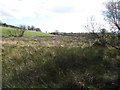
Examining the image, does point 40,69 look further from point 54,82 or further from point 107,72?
point 107,72

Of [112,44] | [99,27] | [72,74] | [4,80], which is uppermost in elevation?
[99,27]

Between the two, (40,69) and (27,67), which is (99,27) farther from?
(27,67)

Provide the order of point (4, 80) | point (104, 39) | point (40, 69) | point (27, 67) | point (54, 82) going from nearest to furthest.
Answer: point (54, 82) → point (4, 80) → point (40, 69) → point (27, 67) → point (104, 39)

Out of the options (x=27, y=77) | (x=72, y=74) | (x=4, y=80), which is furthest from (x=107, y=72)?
(x=4, y=80)

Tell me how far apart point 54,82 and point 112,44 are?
305 centimetres

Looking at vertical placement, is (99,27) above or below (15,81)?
above

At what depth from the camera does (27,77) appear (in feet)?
12.7

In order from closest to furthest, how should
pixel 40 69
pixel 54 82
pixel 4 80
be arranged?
pixel 54 82 → pixel 4 80 → pixel 40 69

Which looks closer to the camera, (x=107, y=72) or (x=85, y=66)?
(x=107, y=72)

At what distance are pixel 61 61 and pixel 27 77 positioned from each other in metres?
1.49

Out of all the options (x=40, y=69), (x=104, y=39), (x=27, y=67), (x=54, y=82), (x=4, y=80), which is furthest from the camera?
(x=104, y=39)

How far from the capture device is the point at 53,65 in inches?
175

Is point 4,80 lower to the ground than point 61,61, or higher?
lower

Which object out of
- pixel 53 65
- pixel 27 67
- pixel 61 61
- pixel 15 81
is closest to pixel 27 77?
pixel 15 81
